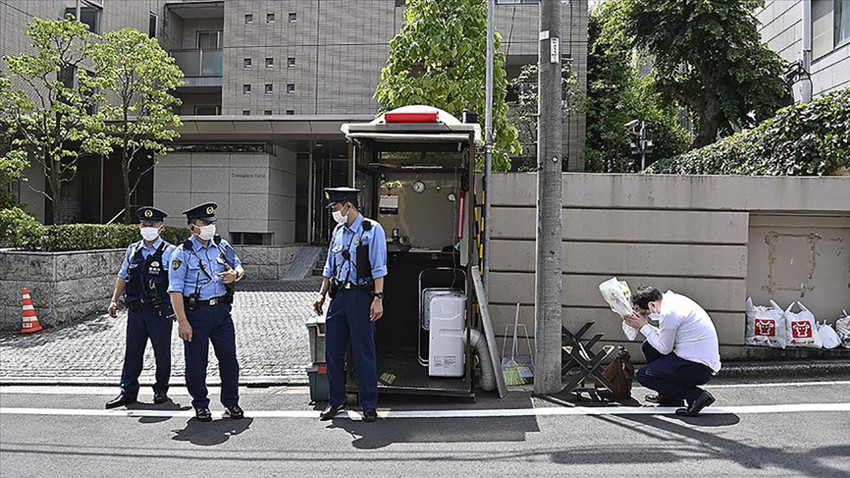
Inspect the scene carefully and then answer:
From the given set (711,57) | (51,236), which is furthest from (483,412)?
(711,57)

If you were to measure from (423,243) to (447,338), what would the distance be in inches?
59.6

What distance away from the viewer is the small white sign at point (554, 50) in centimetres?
647

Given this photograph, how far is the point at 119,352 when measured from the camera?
8.78 metres

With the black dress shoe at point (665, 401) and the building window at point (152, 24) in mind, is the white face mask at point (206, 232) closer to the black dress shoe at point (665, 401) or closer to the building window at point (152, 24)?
the black dress shoe at point (665, 401)

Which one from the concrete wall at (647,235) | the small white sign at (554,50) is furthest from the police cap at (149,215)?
the small white sign at (554,50)

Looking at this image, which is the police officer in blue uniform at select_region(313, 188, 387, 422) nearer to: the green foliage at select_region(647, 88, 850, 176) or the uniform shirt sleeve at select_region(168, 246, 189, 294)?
the uniform shirt sleeve at select_region(168, 246, 189, 294)

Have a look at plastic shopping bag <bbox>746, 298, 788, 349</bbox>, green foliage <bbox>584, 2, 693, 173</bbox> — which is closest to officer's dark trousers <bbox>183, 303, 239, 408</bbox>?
plastic shopping bag <bbox>746, 298, 788, 349</bbox>

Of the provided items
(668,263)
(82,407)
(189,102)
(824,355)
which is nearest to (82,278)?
(82,407)

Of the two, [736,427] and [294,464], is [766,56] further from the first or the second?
[294,464]

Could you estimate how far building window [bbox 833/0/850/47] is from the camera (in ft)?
50.2

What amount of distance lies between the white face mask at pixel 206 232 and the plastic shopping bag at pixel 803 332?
652cm

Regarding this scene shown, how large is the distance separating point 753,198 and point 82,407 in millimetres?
7697

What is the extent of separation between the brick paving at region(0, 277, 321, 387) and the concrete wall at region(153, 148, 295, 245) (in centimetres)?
521

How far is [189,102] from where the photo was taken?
2452 cm
